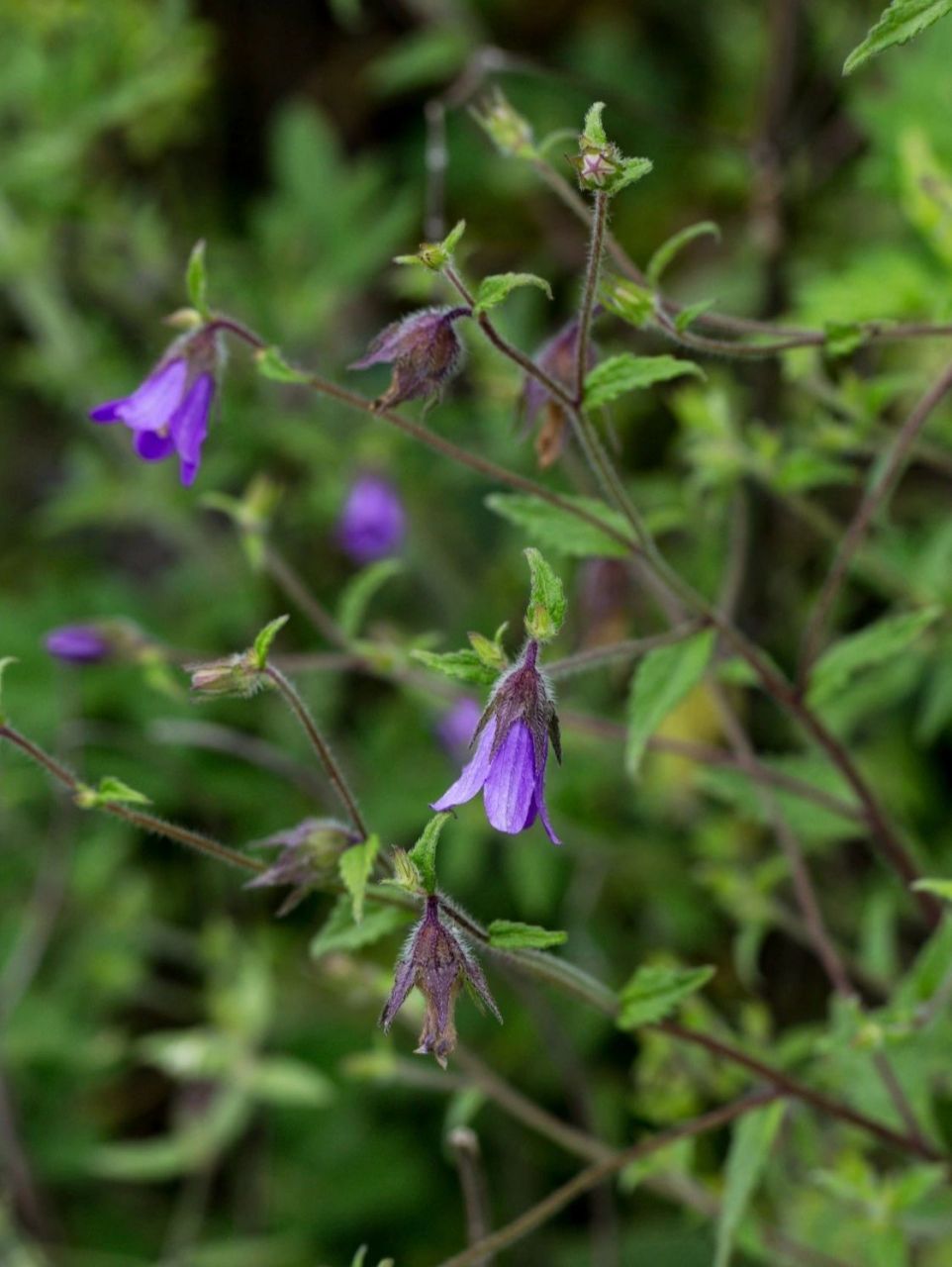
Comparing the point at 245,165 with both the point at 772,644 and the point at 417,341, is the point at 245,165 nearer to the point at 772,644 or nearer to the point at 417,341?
the point at 772,644

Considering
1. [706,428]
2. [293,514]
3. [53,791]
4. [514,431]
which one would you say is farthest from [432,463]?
[514,431]

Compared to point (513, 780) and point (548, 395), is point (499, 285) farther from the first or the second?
point (513, 780)

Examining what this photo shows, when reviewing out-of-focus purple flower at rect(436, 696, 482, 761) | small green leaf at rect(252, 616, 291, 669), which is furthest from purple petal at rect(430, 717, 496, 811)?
out-of-focus purple flower at rect(436, 696, 482, 761)

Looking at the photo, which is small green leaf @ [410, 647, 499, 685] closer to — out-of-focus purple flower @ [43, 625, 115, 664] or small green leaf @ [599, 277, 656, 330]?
small green leaf @ [599, 277, 656, 330]

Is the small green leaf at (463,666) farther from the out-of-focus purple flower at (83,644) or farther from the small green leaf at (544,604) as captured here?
the out-of-focus purple flower at (83,644)

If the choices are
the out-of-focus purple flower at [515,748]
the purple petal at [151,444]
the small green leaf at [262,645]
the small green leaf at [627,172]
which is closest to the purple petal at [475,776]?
the out-of-focus purple flower at [515,748]
